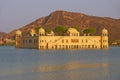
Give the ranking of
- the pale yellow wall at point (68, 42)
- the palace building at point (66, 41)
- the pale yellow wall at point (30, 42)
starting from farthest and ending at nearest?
the pale yellow wall at point (30, 42) < the palace building at point (66, 41) < the pale yellow wall at point (68, 42)

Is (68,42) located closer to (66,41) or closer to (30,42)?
(66,41)


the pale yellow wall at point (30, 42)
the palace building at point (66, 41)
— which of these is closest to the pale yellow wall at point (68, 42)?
the palace building at point (66, 41)

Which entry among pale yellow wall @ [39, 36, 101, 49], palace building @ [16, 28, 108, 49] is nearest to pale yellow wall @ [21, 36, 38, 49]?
palace building @ [16, 28, 108, 49]

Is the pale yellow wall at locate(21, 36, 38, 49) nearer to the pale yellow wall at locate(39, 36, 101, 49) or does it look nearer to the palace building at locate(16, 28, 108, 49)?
the palace building at locate(16, 28, 108, 49)

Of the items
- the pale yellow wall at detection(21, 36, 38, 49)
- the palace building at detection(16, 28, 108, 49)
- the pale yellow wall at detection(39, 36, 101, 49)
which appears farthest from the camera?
→ the pale yellow wall at detection(21, 36, 38, 49)

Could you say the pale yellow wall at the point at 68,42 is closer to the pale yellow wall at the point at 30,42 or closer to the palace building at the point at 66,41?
the palace building at the point at 66,41

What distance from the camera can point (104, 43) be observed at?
334ft

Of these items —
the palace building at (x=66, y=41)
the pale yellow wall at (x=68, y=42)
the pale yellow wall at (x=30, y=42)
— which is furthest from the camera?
the pale yellow wall at (x=30, y=42)

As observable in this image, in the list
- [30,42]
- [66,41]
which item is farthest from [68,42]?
[30,42]

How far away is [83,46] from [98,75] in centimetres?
7475

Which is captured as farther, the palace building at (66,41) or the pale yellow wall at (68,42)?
the palace building at (66,41)

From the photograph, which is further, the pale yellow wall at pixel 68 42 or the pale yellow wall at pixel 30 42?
the pale yellow wall at pixel 30 42

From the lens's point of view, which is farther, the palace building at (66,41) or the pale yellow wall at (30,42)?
the pale yellow wall at (30,42)

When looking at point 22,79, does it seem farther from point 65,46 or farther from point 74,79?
point 65,46
